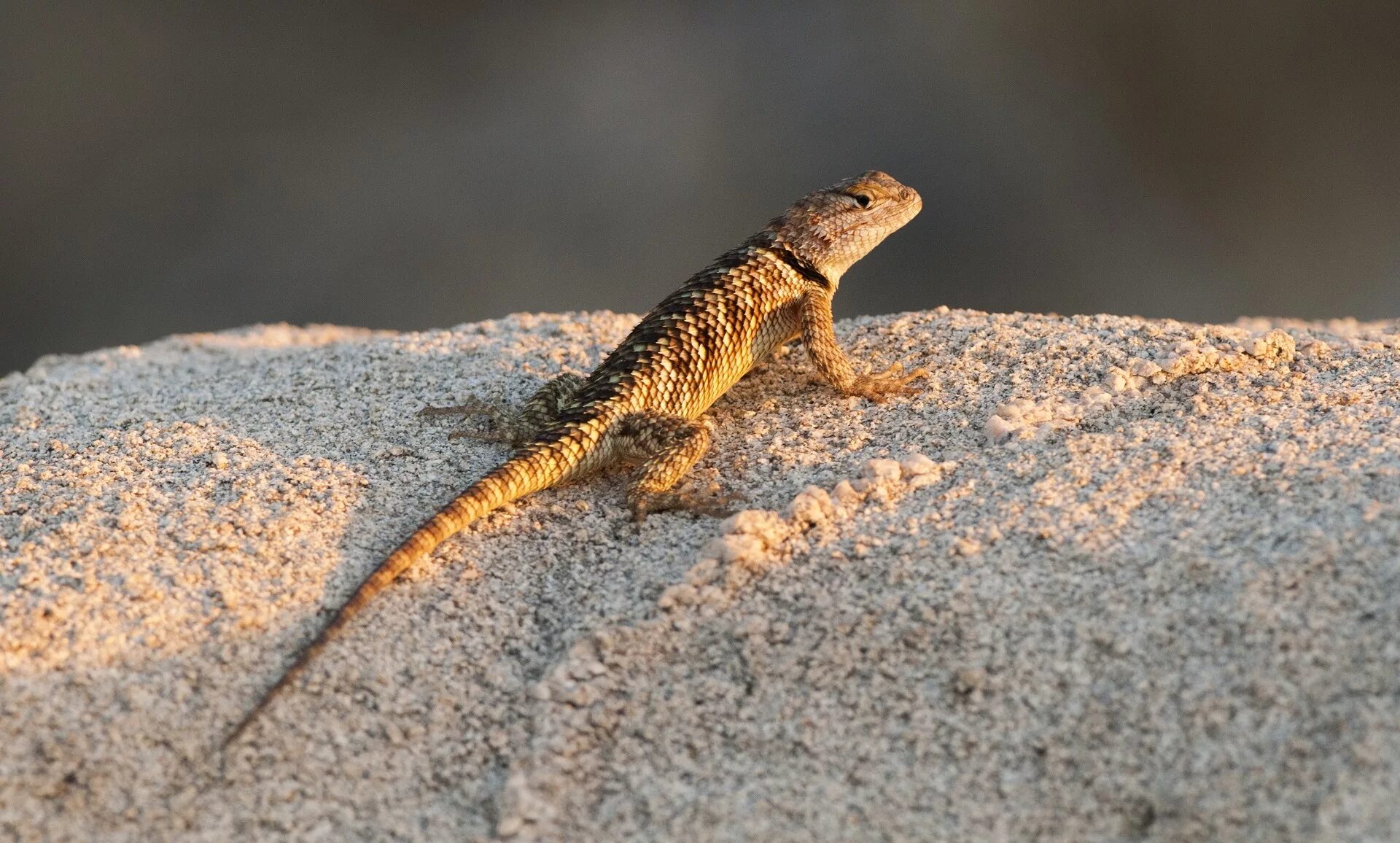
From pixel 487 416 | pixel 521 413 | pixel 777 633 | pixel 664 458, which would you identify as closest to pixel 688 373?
pixel 664 458

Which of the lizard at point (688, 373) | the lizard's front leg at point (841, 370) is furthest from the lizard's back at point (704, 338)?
the lizard's front leg at point (841, 370)

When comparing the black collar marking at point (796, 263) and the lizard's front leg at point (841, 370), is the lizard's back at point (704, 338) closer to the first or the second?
the black collar marking at point (796, 263)

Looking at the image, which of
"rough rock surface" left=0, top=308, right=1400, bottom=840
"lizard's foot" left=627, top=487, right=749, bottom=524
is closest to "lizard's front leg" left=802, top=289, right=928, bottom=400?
"rough rock surface" left=0, top=308, right=1400, bottom=840

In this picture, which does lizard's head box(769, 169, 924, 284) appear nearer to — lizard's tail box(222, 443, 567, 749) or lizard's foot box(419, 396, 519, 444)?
lizard's foot box(419, 396, 519, 444)

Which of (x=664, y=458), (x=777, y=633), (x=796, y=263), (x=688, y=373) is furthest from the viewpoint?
→ (x=796, y=263)

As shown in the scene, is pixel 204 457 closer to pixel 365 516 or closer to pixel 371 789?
pixel 365 516

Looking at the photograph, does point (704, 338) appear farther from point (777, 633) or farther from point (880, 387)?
point (777, 633)
